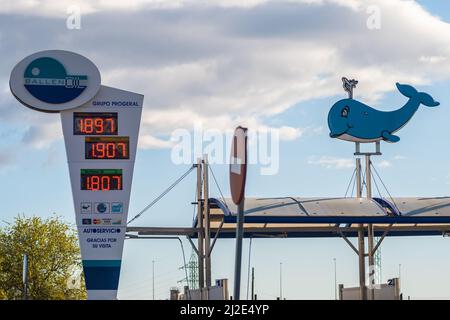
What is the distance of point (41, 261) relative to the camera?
73.9 m

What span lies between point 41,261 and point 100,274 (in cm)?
3690

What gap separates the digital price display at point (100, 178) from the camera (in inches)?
1474

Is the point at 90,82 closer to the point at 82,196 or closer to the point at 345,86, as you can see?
the point at 82,196

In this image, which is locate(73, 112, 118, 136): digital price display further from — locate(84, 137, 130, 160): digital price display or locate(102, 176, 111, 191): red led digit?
locate(102, 176, 111, 191): red led digit

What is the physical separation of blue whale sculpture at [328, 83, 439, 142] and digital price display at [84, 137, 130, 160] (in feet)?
46.8

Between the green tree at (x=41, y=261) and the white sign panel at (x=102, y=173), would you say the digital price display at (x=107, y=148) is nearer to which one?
the white sign panel at (x=102, y=173)

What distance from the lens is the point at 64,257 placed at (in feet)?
245

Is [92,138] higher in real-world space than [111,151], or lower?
higher

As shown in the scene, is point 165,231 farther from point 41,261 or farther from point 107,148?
point 41,261

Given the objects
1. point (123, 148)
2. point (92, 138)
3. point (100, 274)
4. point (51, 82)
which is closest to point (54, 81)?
point (51, 82)

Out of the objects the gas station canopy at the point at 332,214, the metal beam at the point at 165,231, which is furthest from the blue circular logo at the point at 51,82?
the metal beam at the point at 165,231

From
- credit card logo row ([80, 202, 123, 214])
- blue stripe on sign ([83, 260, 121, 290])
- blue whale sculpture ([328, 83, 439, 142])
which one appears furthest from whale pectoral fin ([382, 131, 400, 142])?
blue stripe on sign ([83, 260, 121, 290])
